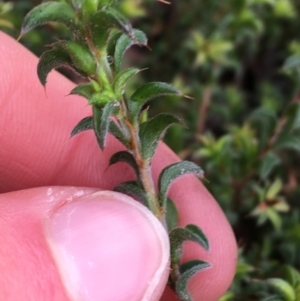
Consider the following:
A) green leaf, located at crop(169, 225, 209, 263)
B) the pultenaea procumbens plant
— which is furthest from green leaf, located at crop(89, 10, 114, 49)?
green leaf, located at crop(169, 225, 209, 263)

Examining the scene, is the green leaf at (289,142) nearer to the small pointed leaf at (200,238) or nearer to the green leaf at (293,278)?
the green leaf at (293,278)

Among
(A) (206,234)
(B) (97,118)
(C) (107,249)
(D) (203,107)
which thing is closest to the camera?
(B) (97,118)

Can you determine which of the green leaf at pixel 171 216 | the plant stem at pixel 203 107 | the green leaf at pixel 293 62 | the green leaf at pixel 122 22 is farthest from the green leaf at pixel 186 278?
the plant stem at pixel 203 107

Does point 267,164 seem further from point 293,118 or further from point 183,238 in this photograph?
point 183,238

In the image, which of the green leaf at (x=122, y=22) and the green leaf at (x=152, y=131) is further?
the green leaf at (x=152, y=131)

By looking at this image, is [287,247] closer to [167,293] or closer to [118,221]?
[167,293]

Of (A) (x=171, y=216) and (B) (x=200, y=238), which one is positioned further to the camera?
(A) (x=171, y=216)

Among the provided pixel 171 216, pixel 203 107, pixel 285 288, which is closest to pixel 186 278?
pixel 171 216
